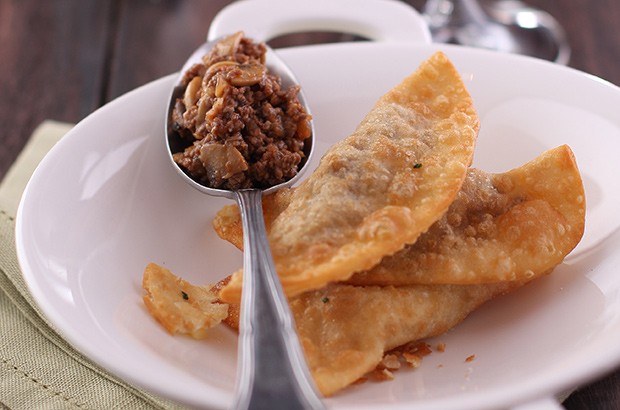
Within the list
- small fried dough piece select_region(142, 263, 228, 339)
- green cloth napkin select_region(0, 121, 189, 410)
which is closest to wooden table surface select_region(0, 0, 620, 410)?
green cloth napkin select_region(0, 121, 189, 410)

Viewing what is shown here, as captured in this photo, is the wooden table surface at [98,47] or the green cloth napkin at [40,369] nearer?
the green cloth napkin at [40,369]

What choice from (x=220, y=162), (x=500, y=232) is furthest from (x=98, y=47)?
(x=500, y=232)

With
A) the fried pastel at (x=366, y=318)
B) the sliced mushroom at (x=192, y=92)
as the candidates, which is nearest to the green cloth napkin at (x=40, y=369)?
the fried pastel at (x=366, y=318)

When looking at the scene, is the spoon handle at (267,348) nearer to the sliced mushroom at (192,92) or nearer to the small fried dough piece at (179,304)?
the small fried dough piece at (179,304)

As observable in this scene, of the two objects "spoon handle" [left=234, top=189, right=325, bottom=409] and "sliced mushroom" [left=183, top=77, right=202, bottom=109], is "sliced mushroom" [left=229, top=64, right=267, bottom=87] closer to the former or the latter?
"sliced mushroom" [left=183, top=77, right=202, bottom=109]

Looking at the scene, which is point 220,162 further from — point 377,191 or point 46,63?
point 46,63

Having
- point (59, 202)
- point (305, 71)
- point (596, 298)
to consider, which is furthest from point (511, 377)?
point (305, 71)
